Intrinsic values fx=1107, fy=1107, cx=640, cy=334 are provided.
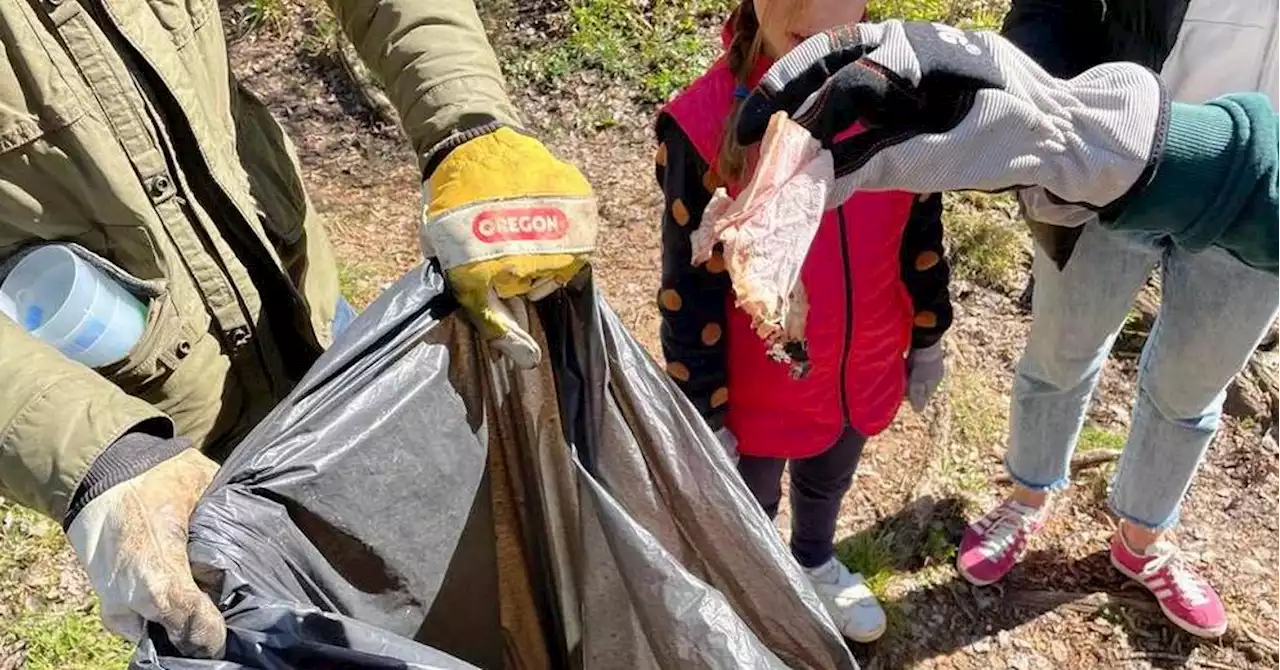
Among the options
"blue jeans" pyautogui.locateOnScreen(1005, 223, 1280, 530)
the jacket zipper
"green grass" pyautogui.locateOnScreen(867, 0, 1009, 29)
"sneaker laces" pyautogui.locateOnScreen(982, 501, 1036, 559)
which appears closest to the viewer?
the jacket zipper

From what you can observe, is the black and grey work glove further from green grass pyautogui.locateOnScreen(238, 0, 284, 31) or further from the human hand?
green grass pyautogui.locateOnScreen(238, 0, 284, 31)

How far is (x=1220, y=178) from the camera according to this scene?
45.2 inches

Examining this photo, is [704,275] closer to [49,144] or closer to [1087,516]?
[49,144]

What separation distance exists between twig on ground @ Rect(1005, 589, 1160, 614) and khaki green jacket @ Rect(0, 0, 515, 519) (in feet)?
4.97

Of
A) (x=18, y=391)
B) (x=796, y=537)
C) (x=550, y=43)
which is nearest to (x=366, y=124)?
(x=550, y=43)

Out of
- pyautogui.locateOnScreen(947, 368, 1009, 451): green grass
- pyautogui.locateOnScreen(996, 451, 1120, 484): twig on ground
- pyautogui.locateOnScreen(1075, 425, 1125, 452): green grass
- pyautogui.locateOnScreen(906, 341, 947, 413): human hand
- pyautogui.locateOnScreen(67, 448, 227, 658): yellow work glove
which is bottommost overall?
pyautogui.locateOnScreen(996, 451, 1120, 484): twig on ground

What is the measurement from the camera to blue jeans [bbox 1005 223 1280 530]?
166 centimetres

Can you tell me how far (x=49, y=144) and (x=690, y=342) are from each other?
85cm

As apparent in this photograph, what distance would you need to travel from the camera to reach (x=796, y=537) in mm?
2107

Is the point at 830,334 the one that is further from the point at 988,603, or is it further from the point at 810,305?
the point at 988,603

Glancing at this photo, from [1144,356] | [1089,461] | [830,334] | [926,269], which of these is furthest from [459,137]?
[1089,461]

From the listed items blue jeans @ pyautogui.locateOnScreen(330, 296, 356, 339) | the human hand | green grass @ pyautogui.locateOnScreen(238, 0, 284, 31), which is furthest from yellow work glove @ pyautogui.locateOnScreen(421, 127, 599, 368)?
green grass @ pyautogui.locateOnScreen(238, 0, 284, 31)

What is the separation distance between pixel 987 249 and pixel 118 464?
2.30 meters

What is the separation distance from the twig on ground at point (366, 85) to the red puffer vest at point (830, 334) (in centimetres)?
200
